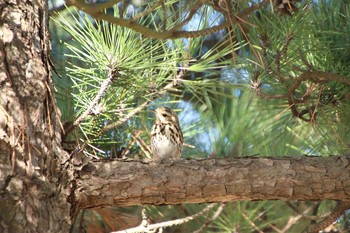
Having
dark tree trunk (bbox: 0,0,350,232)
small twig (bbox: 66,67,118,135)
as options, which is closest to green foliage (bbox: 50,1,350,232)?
small twig (bbox: 66,67,118,135)

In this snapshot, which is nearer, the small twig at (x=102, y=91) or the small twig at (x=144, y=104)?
the small twig at (x=102, y=91)

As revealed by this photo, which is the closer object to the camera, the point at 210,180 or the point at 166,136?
the point at 210,180

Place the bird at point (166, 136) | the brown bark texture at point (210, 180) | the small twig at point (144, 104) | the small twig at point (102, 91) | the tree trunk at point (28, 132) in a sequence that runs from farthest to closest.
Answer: the bird at point (166, 136)
the small twig at point (144, 104)
the small twig at point (102, 91)
the brown bark texture at point (210, 180)
the tree trunk at point (28, 132)

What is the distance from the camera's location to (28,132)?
165cm

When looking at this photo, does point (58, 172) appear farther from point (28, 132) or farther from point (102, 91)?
point (102, 91)

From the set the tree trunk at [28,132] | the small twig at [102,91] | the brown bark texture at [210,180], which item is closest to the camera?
the tree trunk at [28,132]

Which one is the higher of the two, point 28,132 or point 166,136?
point 166,136

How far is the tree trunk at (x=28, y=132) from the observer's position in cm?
159

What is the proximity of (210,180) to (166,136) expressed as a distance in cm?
79

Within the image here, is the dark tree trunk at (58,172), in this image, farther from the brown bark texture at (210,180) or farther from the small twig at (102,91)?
the small twig at (102,91)

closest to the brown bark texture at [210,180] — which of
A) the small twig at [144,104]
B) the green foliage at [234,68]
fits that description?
the green foliage at [234,68]

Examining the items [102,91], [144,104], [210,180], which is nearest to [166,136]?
[144,104]

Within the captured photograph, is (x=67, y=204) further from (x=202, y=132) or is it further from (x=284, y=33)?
(x=202, y=132)

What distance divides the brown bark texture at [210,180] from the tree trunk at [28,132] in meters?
0.08
